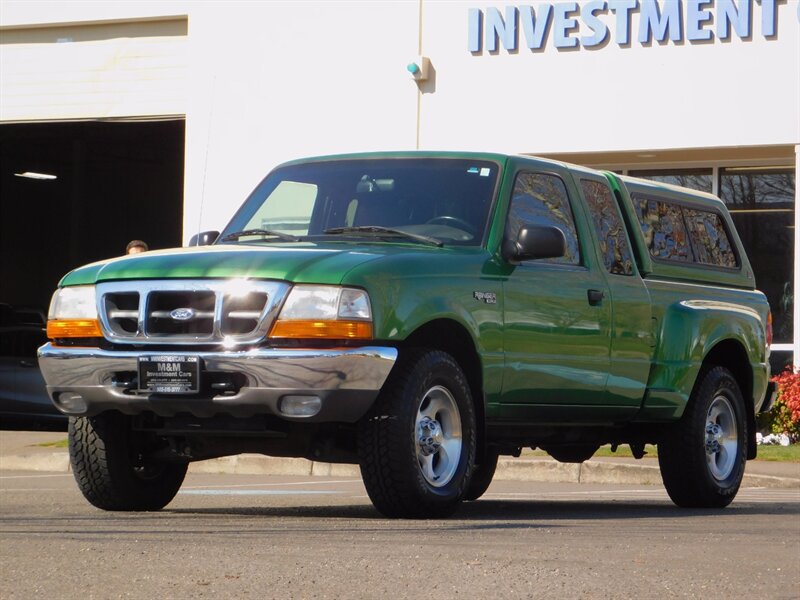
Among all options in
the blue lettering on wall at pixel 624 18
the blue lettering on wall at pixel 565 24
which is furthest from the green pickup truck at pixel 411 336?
the blue lettering on wall at pixel 565 24

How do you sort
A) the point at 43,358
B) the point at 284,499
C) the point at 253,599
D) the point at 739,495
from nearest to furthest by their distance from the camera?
the point at 253,599 < the point at 43,358 < the point at 284,499 < the point at 739,495

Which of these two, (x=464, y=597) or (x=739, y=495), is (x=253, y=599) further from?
(x=739, y=495)

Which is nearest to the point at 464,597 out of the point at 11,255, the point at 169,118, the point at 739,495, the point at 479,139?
the point at 739,495

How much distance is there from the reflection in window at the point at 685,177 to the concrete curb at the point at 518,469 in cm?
606

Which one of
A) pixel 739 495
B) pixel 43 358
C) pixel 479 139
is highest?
pixel 479 139

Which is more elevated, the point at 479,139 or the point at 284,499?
the point at 479,139

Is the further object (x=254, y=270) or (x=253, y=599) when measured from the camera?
(x=254, y=270)

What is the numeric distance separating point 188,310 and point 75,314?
723 millimetres

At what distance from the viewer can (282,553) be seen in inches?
252

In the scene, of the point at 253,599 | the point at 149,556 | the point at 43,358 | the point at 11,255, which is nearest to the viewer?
the point at 253,599

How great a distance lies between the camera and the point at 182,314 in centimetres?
801

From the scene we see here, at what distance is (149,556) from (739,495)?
7.11m

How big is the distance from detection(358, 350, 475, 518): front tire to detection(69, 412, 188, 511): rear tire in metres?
1.38

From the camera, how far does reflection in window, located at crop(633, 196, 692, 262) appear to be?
409 inches
